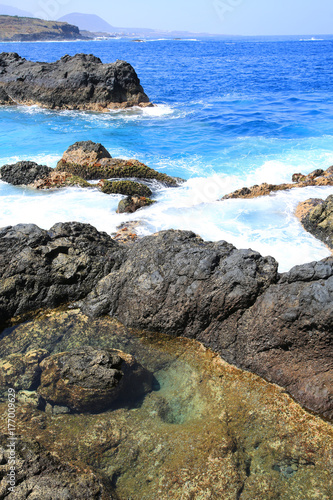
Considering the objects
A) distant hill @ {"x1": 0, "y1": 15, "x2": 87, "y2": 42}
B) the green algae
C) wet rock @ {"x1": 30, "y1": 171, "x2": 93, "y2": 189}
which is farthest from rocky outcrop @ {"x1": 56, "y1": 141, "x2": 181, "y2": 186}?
distant hill @ {"x1": 0, "y1": 15, "x2": 87, "y2": 42}

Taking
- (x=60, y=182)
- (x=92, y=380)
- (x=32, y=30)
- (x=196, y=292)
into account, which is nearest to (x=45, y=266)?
(x=92, y=380)

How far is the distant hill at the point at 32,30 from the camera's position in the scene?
11325 cm

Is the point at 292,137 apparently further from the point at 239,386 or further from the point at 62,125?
the point at 239,386

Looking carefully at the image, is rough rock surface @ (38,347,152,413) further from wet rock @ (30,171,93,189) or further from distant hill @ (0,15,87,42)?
distant hill @ (0,15,87,42)

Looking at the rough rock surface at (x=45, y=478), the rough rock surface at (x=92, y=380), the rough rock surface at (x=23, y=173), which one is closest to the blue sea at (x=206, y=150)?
the rough rock surface at (x=23, y=173)

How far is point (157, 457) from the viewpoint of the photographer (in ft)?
11.6

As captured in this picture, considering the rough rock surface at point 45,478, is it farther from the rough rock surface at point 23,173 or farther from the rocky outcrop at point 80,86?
the rocky outcrop at point 80,86

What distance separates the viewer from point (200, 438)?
372 centimetres

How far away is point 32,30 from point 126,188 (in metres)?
137

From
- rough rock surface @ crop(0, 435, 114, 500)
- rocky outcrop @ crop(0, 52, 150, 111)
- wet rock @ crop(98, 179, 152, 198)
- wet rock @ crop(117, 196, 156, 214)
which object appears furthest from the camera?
rocky outcrop @ crop(0, 52, 150, 111)

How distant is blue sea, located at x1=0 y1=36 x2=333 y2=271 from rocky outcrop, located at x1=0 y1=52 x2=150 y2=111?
139 centimetres

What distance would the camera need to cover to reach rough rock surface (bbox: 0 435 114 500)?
299 cm

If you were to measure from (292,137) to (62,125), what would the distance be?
1400 cm

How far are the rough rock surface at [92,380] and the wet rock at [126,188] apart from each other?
24.9 ft
